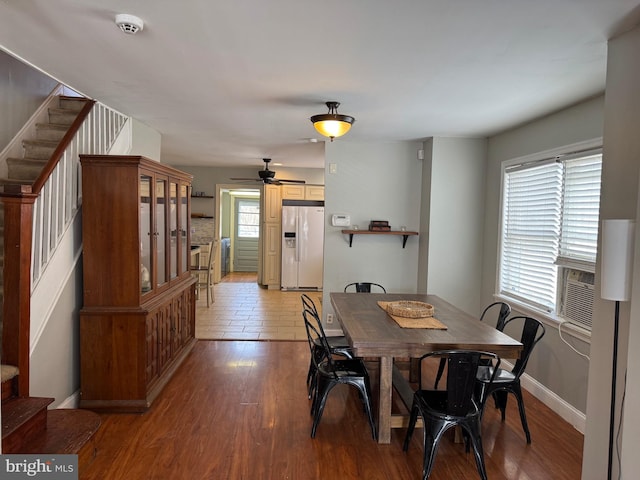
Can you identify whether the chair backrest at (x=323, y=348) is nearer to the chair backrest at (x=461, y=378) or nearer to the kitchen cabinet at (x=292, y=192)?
the chair backrest at (x=461, y=378)

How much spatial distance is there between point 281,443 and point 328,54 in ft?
8.16

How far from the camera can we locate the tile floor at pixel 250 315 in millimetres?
5023

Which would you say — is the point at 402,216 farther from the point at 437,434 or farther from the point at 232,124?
the point at 437,434

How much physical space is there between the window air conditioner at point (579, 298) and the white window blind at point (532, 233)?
0.64 feet

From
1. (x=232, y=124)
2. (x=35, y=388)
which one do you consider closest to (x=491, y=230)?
(x=232, y=124)

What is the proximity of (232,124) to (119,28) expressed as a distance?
2138 mm

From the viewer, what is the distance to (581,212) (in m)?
2.97

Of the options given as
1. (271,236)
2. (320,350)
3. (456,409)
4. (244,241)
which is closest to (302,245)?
(271,236)

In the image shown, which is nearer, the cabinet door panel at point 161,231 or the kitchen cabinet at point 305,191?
the cabinet door panel at point 161,231

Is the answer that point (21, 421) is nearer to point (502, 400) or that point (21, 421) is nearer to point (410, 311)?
point (410, 311)

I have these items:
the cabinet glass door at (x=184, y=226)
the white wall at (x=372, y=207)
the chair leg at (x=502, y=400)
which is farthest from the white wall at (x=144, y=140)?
the chair leg at (x=502, y=400)

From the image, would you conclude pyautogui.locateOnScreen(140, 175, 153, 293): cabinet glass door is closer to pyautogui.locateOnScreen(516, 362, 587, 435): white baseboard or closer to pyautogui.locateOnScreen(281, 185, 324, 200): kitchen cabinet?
pyautogui.locateOnScreen(516, 362, 587, 435): white baseboard

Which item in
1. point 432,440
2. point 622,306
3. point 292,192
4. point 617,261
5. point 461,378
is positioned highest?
point 292,192

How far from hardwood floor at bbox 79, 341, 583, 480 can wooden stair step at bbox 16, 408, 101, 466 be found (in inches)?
11.1
